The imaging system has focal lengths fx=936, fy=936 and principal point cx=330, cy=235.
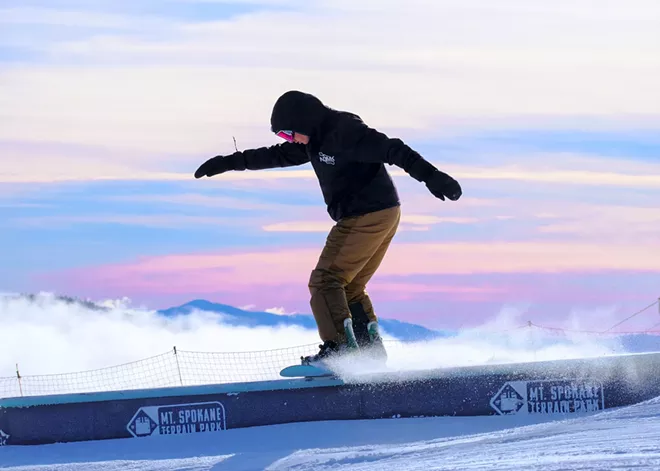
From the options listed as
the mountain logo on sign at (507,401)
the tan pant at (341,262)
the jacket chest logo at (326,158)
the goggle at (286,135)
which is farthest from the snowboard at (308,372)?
the goggle at (286,135)

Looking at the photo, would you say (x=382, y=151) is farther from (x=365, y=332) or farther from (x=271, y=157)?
(x=365, y=332)

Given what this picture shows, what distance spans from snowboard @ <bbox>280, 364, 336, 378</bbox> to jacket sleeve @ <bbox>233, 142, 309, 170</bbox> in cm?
155

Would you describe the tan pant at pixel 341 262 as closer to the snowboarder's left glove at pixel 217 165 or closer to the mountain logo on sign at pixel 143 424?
the snowboarder's left glove at pixel 217 165

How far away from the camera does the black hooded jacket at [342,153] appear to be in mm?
6536

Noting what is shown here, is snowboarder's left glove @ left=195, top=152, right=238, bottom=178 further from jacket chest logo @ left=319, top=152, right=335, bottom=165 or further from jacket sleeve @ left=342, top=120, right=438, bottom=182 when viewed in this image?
jacket sleeve @ left=342, top=120, right=438, bottom=182

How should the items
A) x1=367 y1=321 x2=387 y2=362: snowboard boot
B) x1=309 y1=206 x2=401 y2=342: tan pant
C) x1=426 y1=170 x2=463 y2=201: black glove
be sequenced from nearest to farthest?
x1=426 y1=170 x2=463 y2=201: black glove < x1=309 y1=206 x2=401 y2=342: tan pant < x1=367 y1=321 x2=387 y2=362: snowboard boot

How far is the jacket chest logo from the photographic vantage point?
666 centimetres

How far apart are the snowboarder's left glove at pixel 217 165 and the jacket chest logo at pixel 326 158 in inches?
38.7

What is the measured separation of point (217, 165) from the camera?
24.5ft

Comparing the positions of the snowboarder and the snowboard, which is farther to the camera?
the snowboard

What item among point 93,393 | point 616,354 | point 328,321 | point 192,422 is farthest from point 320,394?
point 616,354

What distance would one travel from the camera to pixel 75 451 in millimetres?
6762

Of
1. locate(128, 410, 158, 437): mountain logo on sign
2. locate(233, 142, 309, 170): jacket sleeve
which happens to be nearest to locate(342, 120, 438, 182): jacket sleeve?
locate(233, 142, 309, 170): jacket sleeve

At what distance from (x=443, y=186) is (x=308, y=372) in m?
1.76
